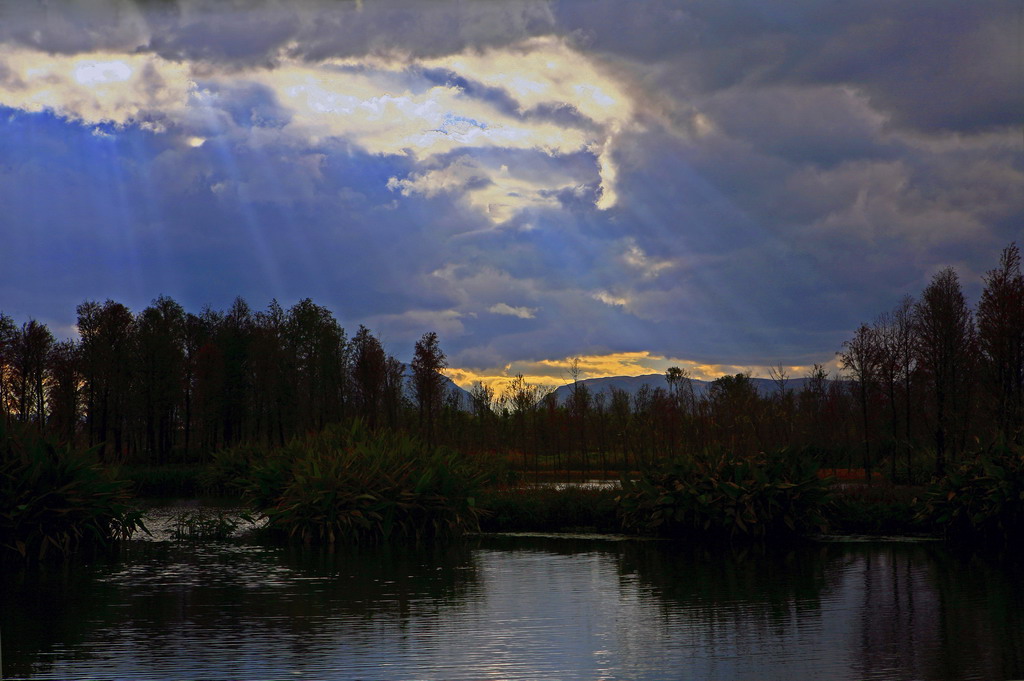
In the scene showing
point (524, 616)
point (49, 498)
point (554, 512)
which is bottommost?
point (524, 616)

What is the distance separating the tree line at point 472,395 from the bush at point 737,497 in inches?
141

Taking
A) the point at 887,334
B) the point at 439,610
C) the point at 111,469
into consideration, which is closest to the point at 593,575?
the point at 439,610

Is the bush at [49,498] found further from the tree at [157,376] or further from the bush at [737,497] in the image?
the tree at [157,376]

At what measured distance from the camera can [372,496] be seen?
12062 mm

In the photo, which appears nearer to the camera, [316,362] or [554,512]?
[554,512]

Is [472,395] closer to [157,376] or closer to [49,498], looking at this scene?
[157,376]

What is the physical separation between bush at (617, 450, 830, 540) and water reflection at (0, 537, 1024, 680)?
1056 millimetres

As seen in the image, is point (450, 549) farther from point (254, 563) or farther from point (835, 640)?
point (835, 640)

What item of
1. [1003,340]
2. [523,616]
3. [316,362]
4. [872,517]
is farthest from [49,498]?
[316,362]

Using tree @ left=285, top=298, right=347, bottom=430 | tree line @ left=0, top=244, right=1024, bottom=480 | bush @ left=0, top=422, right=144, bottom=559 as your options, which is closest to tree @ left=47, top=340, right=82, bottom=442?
tree line @ left=0, top=244, right=1024, bottom=480

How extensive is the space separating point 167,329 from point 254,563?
112 ft

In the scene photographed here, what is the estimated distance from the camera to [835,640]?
5.82 metres

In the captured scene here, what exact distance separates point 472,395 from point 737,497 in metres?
28.9

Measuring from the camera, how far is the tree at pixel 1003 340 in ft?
57.1
